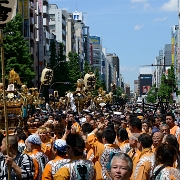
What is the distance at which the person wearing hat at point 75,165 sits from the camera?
6.31m

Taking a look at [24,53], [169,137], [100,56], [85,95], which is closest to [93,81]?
[85,95]

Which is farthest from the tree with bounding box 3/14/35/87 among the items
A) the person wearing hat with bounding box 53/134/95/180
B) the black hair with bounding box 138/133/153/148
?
the person wearing hat with bounding box 53/134/95/180

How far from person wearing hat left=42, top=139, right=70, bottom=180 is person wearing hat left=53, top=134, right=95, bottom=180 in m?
0.20

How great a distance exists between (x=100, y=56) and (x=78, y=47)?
223 feet

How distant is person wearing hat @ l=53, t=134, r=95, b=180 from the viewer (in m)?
6.31

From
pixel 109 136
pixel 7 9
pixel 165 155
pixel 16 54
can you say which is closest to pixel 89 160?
pixel 165 155

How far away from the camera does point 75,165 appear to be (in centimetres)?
636

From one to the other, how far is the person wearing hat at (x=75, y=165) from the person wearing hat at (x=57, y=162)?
0.67ft

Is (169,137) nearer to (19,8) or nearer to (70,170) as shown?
A: (70,170)

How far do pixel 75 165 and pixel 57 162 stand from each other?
412mm

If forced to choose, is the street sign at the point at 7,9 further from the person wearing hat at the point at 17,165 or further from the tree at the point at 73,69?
the tree at the point at 73,69

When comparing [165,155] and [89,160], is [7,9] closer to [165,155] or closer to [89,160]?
[89,160]

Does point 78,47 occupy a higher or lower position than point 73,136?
higher

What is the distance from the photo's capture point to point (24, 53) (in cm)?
4281
